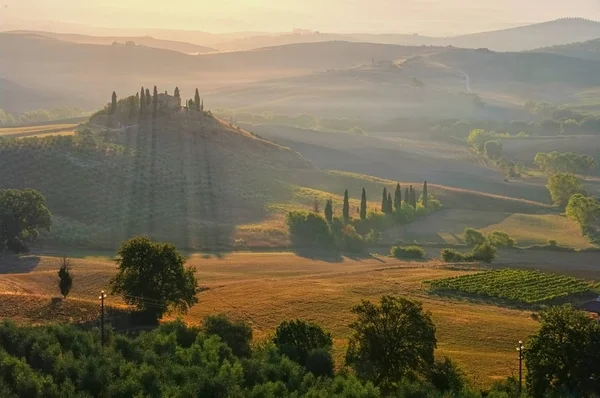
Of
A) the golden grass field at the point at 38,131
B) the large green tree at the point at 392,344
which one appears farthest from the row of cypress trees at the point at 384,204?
the large green tree at the point at 392,344

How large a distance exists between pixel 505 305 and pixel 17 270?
50843 mm

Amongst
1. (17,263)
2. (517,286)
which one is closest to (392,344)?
(517,286)

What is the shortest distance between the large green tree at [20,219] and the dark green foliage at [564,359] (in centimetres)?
6315

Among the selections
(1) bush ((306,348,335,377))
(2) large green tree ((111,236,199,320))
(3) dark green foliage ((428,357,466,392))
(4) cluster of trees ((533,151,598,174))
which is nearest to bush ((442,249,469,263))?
(2) large green tree ((111,236,199,320))

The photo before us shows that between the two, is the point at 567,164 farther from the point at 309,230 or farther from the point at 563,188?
the point at 309,230

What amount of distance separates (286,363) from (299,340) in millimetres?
4530

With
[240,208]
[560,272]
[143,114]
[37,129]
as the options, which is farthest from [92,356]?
[37,129]

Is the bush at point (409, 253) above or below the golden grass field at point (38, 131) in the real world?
below

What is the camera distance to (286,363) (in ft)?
136

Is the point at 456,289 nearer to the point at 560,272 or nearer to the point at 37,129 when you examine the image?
the point at 560,272

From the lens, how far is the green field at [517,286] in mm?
68875

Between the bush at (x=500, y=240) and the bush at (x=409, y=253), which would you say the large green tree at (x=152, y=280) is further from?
the bush at (x=500, y=240)

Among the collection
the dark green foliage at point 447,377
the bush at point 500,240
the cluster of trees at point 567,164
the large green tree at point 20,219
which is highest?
the cluster of trees at point 567,164

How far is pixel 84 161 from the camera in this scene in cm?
12088
